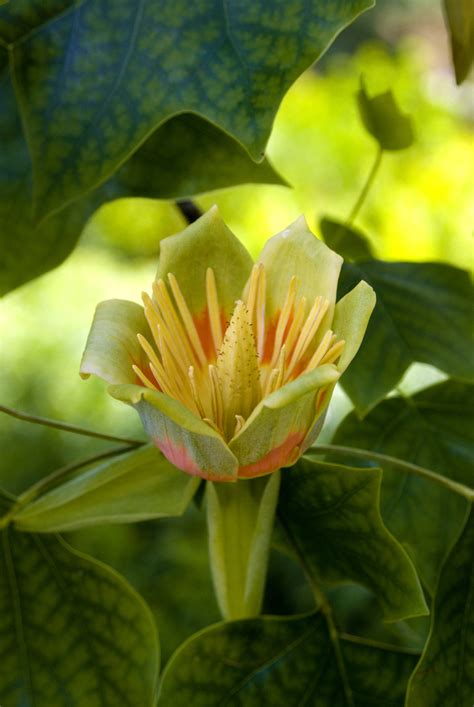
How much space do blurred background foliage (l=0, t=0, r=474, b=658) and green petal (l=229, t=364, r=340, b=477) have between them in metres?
1.12

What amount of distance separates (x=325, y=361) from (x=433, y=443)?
0.23 m

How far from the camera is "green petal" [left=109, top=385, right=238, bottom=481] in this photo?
0.42 m

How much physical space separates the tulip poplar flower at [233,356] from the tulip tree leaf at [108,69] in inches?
2.6

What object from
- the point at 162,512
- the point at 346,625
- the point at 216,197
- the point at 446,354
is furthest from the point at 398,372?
the point at 216,197

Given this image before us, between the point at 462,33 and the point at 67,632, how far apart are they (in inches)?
16.4

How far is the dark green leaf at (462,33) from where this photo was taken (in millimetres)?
535

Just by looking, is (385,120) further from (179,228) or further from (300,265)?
(179,228)

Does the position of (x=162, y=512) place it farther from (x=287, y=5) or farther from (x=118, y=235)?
(x=118, y=235)

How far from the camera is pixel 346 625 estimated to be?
156cm

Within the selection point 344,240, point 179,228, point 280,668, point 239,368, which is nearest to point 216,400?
point 239,368

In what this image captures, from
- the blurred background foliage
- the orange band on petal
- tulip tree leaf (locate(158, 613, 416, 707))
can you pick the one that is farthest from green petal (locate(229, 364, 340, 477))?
the blurred background foliage

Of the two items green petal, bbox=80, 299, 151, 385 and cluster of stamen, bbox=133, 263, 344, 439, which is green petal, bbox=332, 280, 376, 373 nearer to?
cluster of stamen, bbox=133, 263, 344, 439

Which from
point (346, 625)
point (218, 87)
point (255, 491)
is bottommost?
point (346, 625)

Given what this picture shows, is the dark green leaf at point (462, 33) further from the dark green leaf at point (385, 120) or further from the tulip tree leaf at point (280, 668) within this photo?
the tulip tree leaf at point (280, 668)
